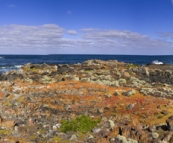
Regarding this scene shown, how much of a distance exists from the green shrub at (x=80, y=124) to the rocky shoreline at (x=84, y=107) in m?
0.46

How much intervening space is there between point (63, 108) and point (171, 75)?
32.1m

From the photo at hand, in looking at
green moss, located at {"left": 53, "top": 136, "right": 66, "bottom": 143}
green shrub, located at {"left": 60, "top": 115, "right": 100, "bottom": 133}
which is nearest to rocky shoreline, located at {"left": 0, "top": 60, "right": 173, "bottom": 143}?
green moss, located at {"left": 53, "top": 136, "right": 66, "bottom": 143}

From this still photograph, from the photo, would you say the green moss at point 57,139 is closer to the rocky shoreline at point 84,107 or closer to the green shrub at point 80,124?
the rocky shoreline at point 84,107

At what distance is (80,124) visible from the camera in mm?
29453

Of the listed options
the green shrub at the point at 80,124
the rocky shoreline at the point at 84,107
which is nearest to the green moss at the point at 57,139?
the rocky shoreline at the point at 84,107

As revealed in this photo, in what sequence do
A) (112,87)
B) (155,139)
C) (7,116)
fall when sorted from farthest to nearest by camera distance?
(112,87)
(7,116)
(155,139)

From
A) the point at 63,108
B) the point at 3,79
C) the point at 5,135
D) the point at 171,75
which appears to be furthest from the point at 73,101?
the point at 171,75

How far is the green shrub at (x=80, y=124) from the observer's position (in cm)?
2847

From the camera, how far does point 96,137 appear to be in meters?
26.7

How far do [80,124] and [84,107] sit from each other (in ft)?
21.0

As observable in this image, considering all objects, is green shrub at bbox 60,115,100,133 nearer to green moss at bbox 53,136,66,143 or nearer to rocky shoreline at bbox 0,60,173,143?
rocky shoreline at bbox 0,60,173,143

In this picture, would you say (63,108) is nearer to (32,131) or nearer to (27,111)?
(27,111)

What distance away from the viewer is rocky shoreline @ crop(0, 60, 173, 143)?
26.5 meters

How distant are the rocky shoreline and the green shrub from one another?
46 centimetres
